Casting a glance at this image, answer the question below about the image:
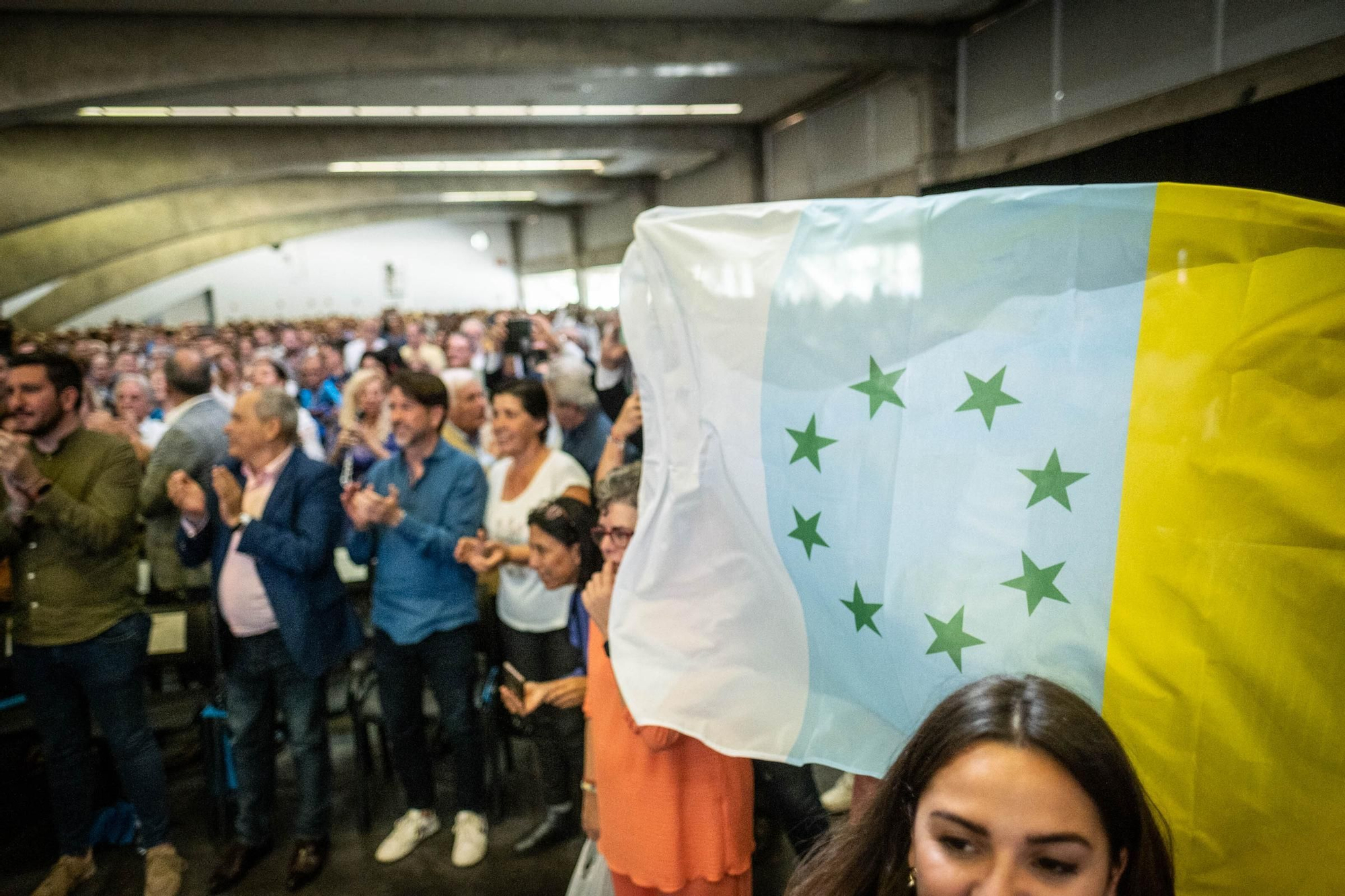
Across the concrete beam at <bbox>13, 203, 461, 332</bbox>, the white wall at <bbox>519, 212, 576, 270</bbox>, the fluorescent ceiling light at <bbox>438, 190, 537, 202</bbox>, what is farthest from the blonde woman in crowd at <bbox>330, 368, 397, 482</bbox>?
the white wall at <bbox>519, 212, 576, 270</bbox>

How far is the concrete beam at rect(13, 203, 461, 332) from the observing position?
1745 cm

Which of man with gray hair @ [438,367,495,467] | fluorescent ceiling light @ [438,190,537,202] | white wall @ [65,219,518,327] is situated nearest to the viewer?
man with gray hair @ [438,367,495,467]

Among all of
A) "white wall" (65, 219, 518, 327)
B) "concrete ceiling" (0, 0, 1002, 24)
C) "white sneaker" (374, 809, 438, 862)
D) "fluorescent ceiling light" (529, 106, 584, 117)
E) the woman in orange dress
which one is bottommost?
"white sneaker" (374, 809, 438, 862)

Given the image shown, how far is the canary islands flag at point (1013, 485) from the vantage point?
4.11 feet

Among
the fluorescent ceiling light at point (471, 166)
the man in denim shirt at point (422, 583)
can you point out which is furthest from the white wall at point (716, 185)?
the man in denim shirt at point (422, 583)

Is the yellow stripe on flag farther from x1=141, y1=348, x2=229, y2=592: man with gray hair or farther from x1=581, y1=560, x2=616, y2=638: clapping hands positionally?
x1=141, y1=348, x2=229, y2=592: man with gray hair

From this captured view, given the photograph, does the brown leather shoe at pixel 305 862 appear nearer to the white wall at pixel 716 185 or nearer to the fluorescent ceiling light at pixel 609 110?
the fluorescent ceiling light at pixel 609 110

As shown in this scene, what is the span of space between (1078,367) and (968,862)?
859 millimetres

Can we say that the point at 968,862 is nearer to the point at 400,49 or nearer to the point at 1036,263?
the point at 1036,263

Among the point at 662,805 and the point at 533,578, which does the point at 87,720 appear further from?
the point at 662,805

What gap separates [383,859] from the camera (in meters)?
3.23

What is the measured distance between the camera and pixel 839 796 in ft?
11.4

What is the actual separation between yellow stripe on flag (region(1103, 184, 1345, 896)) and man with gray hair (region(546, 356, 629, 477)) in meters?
2.65

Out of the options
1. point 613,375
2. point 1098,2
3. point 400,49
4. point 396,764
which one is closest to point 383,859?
point 396,764
